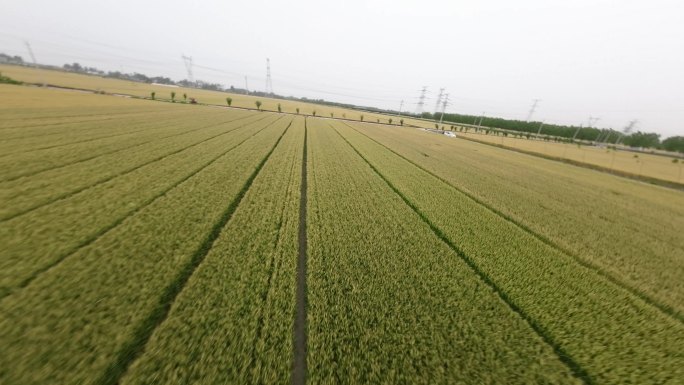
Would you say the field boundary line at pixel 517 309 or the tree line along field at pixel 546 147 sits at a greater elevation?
the field boundary line at pixel 517 309

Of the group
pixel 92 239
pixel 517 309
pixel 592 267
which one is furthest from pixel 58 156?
pixel 592 267

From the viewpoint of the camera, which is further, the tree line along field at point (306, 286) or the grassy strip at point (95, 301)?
the tree line along field at point (306, 286)

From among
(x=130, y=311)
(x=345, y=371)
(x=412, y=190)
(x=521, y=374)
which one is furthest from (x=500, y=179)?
(x=130, y=311)

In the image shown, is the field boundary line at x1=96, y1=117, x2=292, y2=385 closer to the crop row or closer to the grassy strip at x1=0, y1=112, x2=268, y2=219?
the grassy strip at x1=0, y1=112, x2=268, y2=219

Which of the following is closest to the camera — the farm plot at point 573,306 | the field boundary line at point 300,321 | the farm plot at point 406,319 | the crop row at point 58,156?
the field boundary line at point 300,321

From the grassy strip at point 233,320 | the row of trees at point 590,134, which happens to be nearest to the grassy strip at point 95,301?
the grassy strip at point 233,320

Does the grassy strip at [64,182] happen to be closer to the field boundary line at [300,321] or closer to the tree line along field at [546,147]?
the field boundary line at [300,321]

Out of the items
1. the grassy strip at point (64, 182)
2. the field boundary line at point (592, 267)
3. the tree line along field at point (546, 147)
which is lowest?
the tree line along field at point (546, 147)

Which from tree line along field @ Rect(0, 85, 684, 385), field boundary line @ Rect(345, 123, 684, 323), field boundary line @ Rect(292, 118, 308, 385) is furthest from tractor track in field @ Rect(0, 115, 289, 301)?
field boundary line @ Rect(345, 123, 684, 323)
